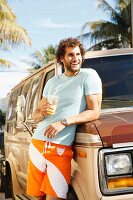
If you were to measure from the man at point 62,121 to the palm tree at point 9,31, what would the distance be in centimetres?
1884

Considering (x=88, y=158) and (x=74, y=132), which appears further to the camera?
(x=74, y=132)

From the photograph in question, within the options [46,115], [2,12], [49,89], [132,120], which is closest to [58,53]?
[49,89]

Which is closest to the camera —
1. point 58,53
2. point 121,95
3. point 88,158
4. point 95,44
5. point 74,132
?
point 88,158

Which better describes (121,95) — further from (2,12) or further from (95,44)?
(95,44)

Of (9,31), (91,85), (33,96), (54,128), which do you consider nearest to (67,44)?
(91,85)

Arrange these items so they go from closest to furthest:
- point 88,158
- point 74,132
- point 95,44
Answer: point 88,158, point 74,132, point 95,44

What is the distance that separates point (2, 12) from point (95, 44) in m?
9.97

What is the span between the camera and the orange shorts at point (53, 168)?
3.68m

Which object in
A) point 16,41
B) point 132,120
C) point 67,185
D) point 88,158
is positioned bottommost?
point 67,185

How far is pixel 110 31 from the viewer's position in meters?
31.0

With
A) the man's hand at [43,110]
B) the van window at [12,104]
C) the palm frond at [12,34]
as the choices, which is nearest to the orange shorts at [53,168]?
the man's hand at [43,110]

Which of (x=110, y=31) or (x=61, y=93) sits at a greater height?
(x=110, y=31)

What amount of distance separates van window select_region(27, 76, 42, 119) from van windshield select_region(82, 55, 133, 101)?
101 cm

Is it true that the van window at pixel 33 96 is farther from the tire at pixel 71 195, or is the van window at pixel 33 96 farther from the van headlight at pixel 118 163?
the van headlight at pixel 118 163
